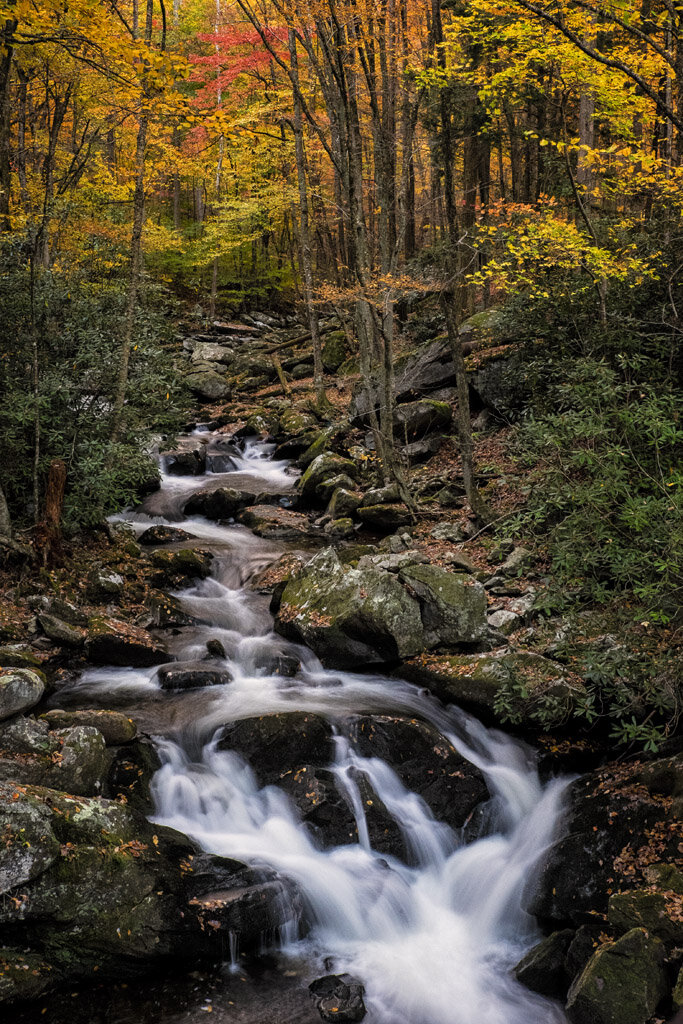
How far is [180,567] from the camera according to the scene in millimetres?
10859

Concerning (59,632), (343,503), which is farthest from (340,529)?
(59,632)

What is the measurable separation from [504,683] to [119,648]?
436cm

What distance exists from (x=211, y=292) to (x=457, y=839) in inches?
1028

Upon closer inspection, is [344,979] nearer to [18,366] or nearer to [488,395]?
[18,366]

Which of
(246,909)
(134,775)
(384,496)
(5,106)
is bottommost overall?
(246,909)

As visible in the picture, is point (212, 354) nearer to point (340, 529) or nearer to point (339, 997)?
point (340, 529)

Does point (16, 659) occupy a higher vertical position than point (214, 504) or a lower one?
higher

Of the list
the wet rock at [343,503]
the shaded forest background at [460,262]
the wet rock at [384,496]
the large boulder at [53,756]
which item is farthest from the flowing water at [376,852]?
the wet rock at [343,503]

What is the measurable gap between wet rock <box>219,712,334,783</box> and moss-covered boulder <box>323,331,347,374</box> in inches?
679

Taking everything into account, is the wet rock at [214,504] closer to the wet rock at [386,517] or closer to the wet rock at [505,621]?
the wet rock at [386,517]

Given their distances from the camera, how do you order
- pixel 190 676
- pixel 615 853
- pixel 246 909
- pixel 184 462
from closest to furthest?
pixel 246 909
pixel 615 853
pixel 190 676
pixel 184 462

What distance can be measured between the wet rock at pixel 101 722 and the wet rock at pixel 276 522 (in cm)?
664

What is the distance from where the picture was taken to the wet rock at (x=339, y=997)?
4801 mm

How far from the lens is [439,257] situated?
60.0ft
